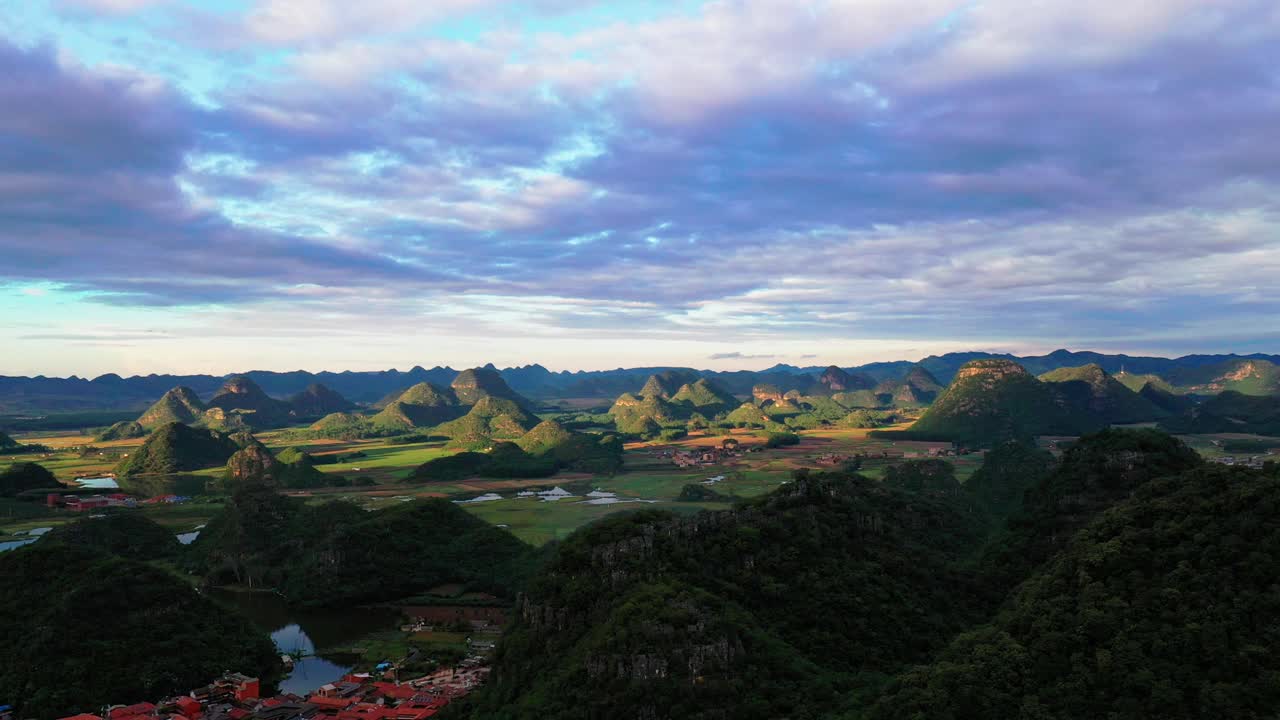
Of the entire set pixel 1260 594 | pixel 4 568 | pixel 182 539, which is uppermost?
pixel 1260 594

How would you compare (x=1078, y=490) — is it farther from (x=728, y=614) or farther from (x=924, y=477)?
(x=924, y=477)

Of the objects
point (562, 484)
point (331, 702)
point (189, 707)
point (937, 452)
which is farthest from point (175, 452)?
point (937, 452)

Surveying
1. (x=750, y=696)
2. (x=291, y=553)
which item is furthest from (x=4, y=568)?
(x=750, y=696)

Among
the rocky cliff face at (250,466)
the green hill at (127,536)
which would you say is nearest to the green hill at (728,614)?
the green hill at (127,536)

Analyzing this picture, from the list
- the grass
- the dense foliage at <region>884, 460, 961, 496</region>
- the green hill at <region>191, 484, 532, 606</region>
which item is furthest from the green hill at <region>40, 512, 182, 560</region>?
the dense foliage at <region>884, 460, 961, 496</region>

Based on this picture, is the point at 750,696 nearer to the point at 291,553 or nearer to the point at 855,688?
the point at 855,688

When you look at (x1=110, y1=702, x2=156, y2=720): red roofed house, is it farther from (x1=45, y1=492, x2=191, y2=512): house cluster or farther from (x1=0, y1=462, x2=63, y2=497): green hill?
(x1=0, y1=462, x2=63, y2=497): green hill

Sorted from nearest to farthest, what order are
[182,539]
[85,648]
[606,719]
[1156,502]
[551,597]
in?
[606,719] → [1156,502] → [551,597] → [85,648] → [182,539]
